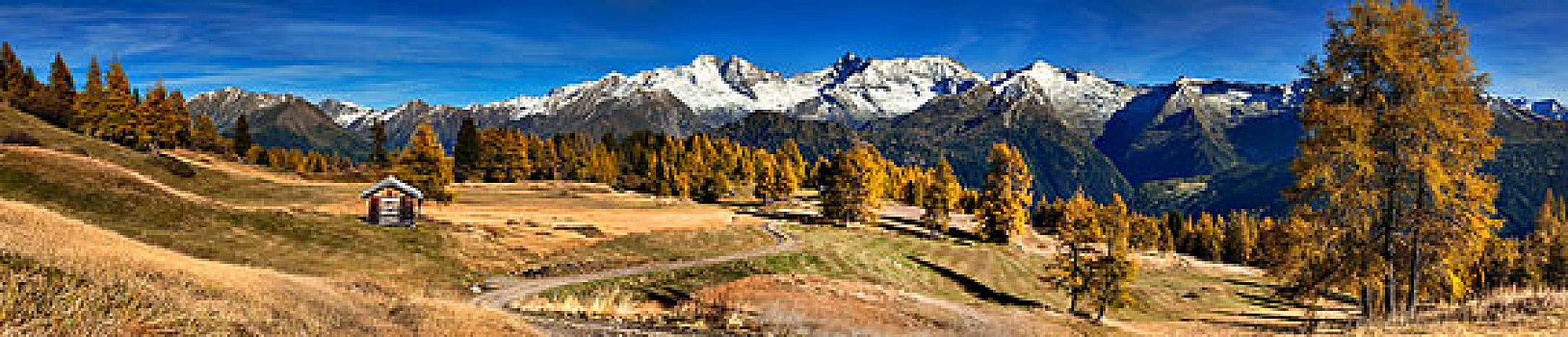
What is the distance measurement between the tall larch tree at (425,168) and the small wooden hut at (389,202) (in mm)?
19174

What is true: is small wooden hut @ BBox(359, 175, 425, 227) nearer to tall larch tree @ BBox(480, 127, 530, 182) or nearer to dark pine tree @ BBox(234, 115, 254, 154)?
tall larch tree @ BBox(480, 127, 530, 182)

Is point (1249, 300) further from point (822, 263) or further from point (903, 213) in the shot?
point (822, 263)

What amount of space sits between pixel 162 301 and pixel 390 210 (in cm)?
4224

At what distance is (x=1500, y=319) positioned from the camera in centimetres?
1839

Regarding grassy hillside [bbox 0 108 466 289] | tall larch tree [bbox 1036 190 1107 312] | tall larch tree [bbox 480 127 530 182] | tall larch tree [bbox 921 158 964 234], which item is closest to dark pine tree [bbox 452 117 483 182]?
tall larch tree [bbox 480 127 530 182]

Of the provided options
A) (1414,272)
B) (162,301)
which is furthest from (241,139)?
(1414,272)

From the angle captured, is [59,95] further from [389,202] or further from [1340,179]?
[1340,179]

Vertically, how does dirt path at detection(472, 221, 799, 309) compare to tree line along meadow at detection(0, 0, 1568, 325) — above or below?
below

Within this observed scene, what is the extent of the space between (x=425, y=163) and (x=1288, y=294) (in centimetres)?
6947

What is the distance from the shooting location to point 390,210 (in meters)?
50.4

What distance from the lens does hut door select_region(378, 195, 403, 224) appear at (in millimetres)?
50125

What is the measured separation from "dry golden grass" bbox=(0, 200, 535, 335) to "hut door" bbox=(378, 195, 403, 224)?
90.7ft

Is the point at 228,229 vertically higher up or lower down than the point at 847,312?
higher up

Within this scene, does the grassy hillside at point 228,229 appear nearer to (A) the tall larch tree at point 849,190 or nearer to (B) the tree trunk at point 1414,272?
(B) the tree trunk at point 1414,272
